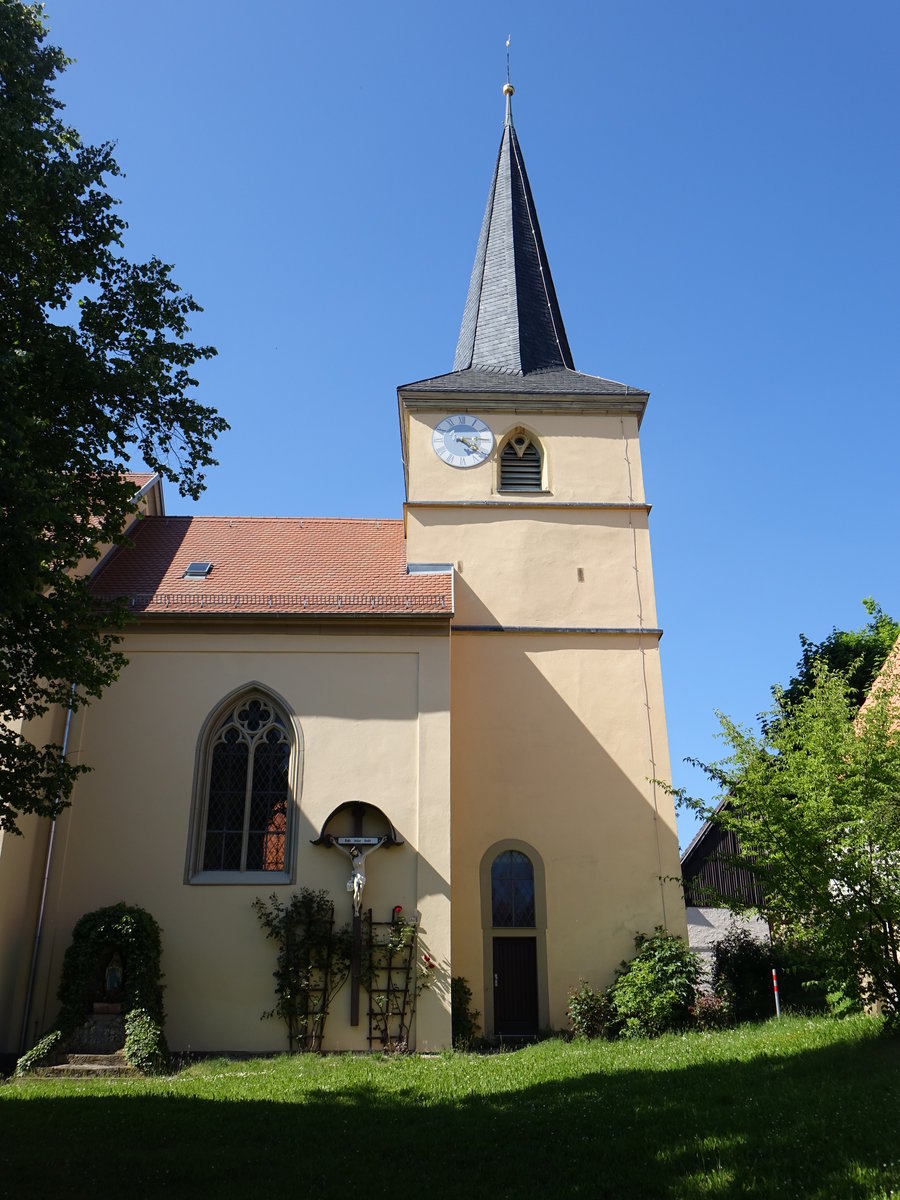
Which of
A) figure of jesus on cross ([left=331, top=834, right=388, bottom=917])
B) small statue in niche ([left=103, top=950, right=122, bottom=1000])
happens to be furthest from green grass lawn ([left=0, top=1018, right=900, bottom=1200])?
figure of jesus on cross ([left=331, top=834, right=388, bottom=917])

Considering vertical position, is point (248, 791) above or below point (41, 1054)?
above

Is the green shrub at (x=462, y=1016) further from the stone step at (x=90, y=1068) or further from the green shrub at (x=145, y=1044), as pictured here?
the stone step at (x=90, y=1068)

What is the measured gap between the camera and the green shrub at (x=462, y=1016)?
46.1ft

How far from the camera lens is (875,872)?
9828 millimetres

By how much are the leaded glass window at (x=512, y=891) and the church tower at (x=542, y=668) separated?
0.02 meters

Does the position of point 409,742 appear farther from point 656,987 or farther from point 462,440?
point 462,440

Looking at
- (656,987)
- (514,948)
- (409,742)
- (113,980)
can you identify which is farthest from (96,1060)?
(656,987)

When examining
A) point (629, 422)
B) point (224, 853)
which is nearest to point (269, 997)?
point (224, 853)

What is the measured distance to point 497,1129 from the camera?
822 cm

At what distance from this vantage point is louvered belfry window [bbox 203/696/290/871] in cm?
1441

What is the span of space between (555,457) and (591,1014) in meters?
9.63

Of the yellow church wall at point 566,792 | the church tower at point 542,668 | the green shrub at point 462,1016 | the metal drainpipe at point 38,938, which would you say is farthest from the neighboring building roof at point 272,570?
the green shrub at point 462,1016

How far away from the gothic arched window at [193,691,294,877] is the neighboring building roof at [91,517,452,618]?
167 centimetres

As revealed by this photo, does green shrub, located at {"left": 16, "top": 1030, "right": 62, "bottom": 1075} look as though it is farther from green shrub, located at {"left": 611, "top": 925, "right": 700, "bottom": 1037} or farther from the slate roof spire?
the slate roof spire
